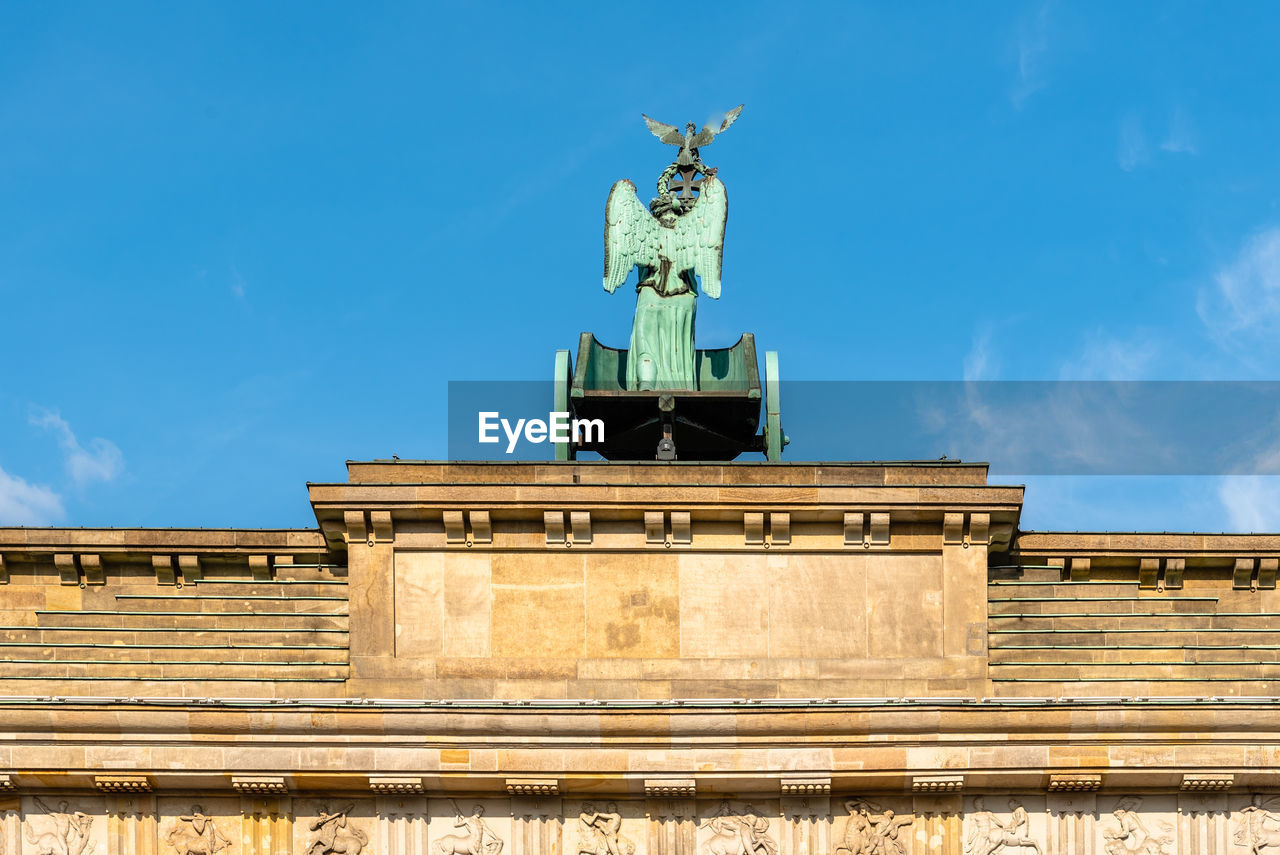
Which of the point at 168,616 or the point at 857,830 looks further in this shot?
the point at 168,616

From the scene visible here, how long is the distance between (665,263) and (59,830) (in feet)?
49.2

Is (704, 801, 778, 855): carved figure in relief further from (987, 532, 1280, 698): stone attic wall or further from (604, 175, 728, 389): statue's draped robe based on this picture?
(604, 175, 728, 389): statue's draped robe

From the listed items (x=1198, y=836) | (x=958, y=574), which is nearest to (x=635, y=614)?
(x=958, y=574)

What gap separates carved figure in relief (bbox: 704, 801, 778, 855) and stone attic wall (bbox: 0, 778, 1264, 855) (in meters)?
0.02

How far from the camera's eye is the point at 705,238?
1927 inches

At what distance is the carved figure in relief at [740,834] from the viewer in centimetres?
4206

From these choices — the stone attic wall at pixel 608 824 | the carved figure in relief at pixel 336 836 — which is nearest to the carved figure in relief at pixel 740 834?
the stone attic wall at pixel 608 824

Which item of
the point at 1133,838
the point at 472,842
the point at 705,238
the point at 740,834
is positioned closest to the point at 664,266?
the point at 705,238

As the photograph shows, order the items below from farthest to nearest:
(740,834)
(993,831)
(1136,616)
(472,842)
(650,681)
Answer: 1. (1136,616)
2. (650,681)
3. (993,831)
4. (740,834)
5. (472,842)

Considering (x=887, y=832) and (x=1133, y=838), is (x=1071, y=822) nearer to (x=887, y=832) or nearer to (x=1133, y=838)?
(x=1133, y=838)

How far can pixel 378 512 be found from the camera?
4334 cm

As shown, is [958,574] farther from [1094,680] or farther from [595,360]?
[595,360]

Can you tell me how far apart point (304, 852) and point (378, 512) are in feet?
18.1

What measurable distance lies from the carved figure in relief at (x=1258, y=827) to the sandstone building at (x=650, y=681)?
0.15 feet
